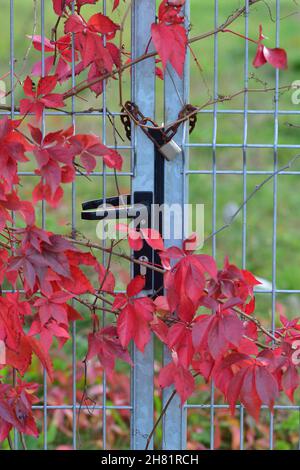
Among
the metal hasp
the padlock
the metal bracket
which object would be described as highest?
the metal bracket

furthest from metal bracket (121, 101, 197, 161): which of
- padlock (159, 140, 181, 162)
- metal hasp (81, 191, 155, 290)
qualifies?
metal hasp (81, 191, 155, 290)

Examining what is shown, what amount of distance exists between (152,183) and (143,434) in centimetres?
58

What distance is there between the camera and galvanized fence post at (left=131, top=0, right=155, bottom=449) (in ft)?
6.29

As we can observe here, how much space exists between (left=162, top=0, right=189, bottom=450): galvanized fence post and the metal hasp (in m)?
0.04

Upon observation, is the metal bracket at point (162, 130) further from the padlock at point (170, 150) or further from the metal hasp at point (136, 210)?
the metal hasp at point (136, 210)

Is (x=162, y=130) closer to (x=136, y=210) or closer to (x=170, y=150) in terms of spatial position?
(x=170, y=150)

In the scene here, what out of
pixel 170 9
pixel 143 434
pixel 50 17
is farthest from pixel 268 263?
pixel 50 17

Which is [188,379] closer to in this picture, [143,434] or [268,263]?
[143,434]

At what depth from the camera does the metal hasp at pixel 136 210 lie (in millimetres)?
1938

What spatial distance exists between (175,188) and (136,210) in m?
0.11

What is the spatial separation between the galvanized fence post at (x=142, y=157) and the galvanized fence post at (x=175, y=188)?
0.11 feet

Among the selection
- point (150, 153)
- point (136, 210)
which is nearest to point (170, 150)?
point (150, 153)

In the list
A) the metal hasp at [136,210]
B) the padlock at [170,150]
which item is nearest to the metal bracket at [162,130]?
the padlock at [170,150]

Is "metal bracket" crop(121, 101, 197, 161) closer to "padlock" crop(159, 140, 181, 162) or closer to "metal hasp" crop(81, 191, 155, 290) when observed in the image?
"padlock" crop(159, 140, 181, 162)
